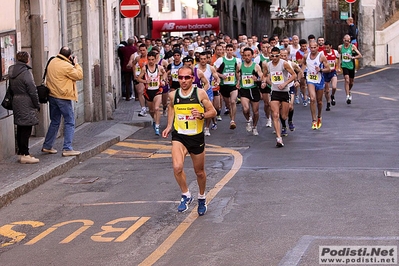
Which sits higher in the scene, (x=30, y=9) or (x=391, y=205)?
(x=30, y=9)

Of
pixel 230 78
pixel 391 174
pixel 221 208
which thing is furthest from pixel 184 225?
pixel 230 78

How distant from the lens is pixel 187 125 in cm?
1143

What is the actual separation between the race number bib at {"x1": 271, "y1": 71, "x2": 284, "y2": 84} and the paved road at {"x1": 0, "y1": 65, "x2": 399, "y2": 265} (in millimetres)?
1124

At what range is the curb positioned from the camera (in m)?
12.6

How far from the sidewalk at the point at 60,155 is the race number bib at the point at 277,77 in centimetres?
324

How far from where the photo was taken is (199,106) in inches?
451

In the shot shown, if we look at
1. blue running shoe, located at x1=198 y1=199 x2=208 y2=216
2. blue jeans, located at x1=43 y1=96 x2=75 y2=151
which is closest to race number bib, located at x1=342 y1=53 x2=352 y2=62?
blue jeans, located at x1=43 y1=96 x2=75 y2=151

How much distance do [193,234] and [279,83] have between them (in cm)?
887

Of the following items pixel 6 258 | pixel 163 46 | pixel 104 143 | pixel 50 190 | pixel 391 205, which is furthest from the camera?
pixel 163 46

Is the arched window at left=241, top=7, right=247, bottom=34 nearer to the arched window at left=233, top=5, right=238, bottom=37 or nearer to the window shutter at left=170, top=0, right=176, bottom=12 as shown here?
the arched window at left=233, top=5, right=238, bottom=37

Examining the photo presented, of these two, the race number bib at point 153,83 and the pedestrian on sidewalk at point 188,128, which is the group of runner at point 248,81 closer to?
the race number bib at point 153,83

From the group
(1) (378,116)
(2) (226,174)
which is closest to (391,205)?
(2) (226,174)

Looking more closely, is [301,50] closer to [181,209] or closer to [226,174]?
[226,174]

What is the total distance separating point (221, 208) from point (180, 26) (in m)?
33.7
